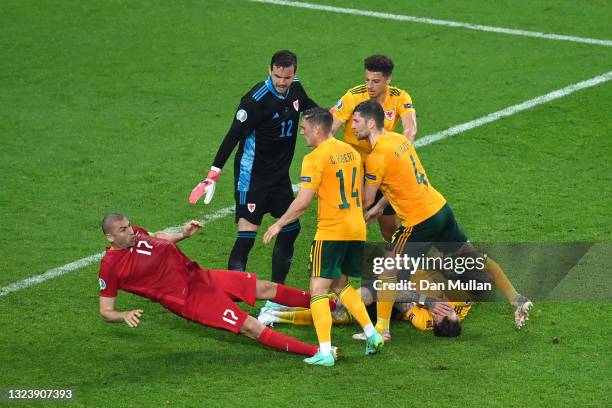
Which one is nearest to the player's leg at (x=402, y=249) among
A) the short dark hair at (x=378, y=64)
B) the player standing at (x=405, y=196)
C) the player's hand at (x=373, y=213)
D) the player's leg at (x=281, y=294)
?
the player standing at (x=405, y=196)

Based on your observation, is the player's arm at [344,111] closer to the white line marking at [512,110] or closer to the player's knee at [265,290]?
the player's knee at [265,290]

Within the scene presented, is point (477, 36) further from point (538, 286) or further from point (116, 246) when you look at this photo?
point (116, 246)

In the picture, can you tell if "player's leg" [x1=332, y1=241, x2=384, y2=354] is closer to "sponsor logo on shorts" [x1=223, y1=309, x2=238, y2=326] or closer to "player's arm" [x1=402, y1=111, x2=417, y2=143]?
"sponsor logo on shorts" [x1=223, y1=309, x2=238, y2=326]

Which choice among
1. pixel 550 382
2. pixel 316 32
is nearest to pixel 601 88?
pixel 316 32

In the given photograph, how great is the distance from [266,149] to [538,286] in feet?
9.39

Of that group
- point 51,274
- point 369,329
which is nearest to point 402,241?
point 369,329

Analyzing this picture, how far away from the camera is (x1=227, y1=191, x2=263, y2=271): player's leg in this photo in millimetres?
11086

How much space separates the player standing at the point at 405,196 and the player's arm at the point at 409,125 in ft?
2.76

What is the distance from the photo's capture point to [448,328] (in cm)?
1031

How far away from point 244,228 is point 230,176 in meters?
3.08

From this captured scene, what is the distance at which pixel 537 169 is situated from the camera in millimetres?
13852

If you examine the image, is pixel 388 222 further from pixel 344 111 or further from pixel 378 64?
pixel 378 64

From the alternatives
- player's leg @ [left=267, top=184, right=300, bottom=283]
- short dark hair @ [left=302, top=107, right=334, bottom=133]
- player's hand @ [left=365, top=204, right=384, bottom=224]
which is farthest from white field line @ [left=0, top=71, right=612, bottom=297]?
short dark hair @ [left=302, top=107, right=334, bottom=133]

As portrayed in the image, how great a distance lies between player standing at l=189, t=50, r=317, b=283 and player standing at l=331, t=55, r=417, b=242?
44cm
